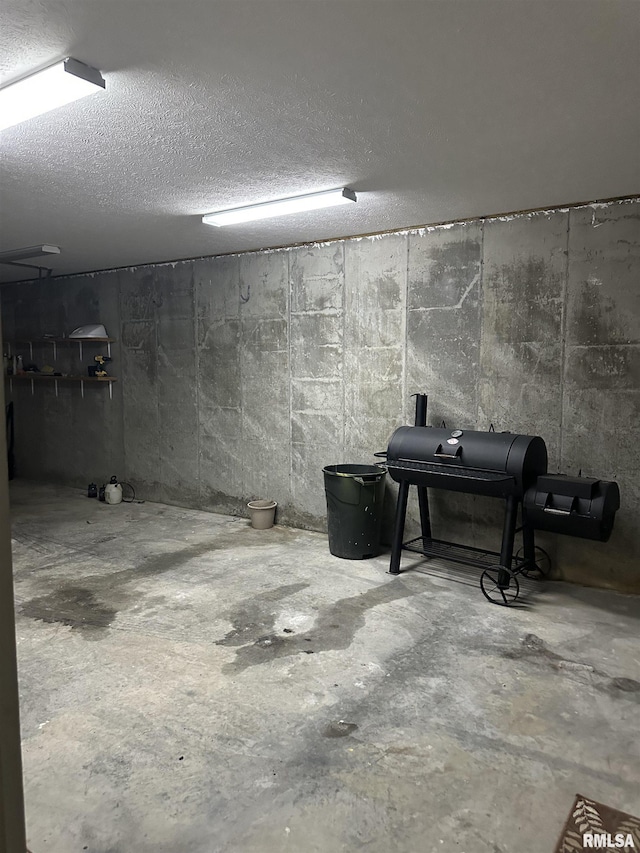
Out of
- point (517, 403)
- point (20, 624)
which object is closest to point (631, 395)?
point (517, 403)

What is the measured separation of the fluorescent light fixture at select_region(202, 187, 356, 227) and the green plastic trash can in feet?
6.82

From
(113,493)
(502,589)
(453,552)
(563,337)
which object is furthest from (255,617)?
(113,493)

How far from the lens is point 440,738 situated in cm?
250

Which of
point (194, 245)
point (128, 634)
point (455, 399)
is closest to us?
point (128, 634)

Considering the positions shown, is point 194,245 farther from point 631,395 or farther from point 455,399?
point 631,395

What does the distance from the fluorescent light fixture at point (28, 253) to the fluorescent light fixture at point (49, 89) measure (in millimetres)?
3356

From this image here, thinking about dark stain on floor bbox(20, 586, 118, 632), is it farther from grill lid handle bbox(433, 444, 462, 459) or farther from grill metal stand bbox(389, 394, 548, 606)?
grill lid handle bbox(433, 444, 462, 459)

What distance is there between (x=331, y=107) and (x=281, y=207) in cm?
166

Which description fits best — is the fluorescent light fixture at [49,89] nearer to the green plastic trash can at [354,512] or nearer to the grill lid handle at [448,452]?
the grill lid handle at [448,452]

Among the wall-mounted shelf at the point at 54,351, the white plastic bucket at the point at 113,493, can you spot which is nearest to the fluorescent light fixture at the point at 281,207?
the wall-mounted shelf at the point at 54,351

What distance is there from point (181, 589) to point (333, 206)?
2.99 meters

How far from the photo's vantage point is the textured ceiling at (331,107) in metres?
1.94

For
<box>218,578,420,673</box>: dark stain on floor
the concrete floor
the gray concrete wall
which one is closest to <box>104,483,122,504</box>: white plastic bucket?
the gray concrete wall

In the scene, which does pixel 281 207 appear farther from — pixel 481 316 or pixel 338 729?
pixel 338 729
